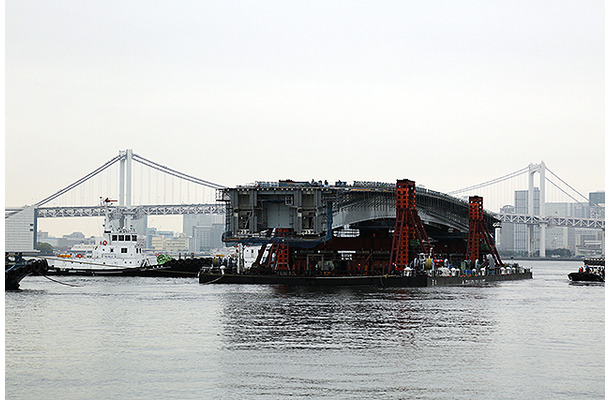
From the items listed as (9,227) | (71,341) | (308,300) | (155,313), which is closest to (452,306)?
(308,300)

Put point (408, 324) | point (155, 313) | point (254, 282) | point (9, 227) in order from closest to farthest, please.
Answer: point (408, 324)
point (155, 313)
point (254, 282)
point (9, 227)

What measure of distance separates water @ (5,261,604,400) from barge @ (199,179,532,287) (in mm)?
23288

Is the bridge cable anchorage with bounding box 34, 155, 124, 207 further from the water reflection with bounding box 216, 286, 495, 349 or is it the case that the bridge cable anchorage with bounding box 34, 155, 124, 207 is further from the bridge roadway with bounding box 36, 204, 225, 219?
the water reflection with bounding box 216, 286, 495, 349

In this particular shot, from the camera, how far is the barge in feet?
281

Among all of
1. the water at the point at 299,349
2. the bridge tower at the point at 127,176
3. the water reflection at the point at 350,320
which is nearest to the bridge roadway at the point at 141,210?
the bridge tower at the point at 127,176

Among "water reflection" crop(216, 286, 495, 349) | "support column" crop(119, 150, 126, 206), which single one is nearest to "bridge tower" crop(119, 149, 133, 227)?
"support column" crop(119, 150, 126, 206)

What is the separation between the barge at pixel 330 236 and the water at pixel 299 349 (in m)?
23.3

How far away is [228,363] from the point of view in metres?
32.4

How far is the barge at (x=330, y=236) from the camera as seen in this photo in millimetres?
85562

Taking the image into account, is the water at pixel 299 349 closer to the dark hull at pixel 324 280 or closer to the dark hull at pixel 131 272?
the dark hull at pixel 324 280

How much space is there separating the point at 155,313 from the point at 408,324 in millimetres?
15493

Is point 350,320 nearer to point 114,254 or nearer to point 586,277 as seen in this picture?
point 586,277

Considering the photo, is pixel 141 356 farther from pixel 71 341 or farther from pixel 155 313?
pixel 155 313

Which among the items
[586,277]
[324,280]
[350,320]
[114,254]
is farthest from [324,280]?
[586,277]
